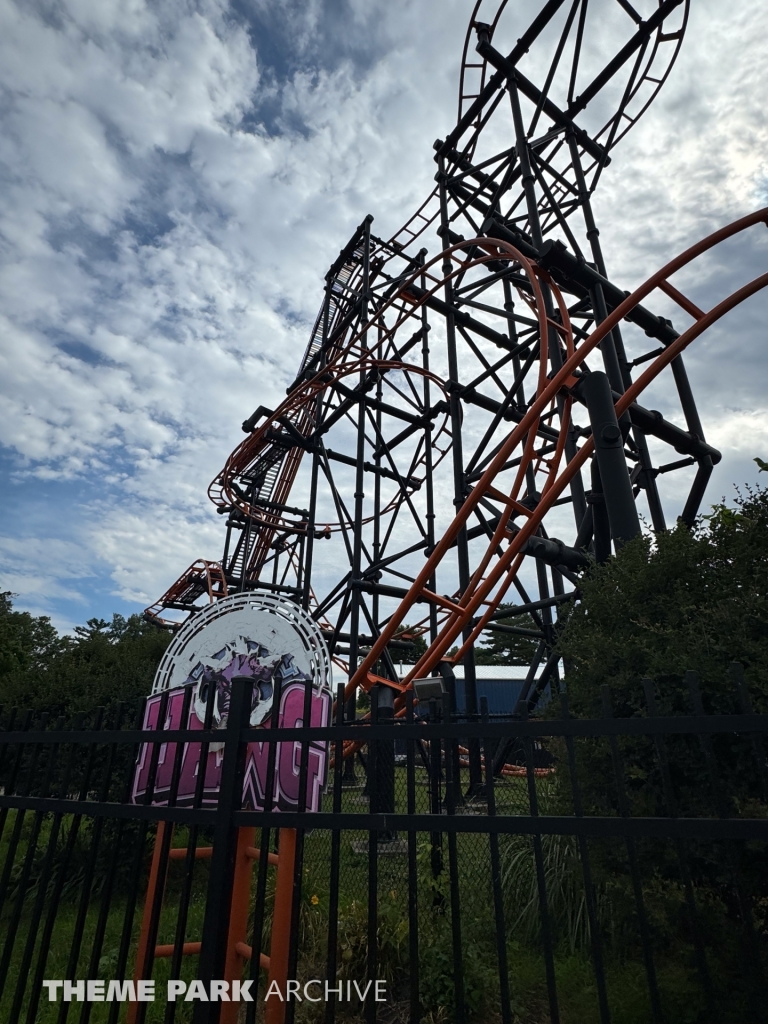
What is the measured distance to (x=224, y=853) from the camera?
7.14ft

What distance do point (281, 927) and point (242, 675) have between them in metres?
1.13

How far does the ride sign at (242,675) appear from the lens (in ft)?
9.27

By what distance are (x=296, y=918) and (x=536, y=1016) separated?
201cm

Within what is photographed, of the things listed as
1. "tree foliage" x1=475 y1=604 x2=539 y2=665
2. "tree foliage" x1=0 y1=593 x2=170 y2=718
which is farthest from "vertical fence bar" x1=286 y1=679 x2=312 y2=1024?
"tree foliage" x1=475 y1=604 x2=539 y2=665

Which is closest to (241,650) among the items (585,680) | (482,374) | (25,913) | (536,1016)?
(585,680)

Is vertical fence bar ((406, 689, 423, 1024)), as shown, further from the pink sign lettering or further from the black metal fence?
the pink sign lettering

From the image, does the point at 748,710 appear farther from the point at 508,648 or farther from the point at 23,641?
the point at 508,648

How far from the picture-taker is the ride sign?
2.83m

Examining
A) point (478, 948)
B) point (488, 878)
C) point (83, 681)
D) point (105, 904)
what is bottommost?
point (478, 948)

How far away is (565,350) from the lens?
7344mm

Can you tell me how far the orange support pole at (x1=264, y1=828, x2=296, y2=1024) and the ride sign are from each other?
0.21 metres

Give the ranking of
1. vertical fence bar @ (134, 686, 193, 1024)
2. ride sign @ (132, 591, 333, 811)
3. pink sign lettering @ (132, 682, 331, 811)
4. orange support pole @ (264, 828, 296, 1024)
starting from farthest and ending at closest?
ride sign @ (132, 591, 333, 811) → pink sign lettering @ (132, 682, 331, 811) → orange support pole @ (264, 828, 296, 1024) → vertical fence bar @ (134, 686, 193, 1024)

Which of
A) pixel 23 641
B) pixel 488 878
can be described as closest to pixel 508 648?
pixel 23 641

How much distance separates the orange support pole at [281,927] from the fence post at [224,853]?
12.2 inches
